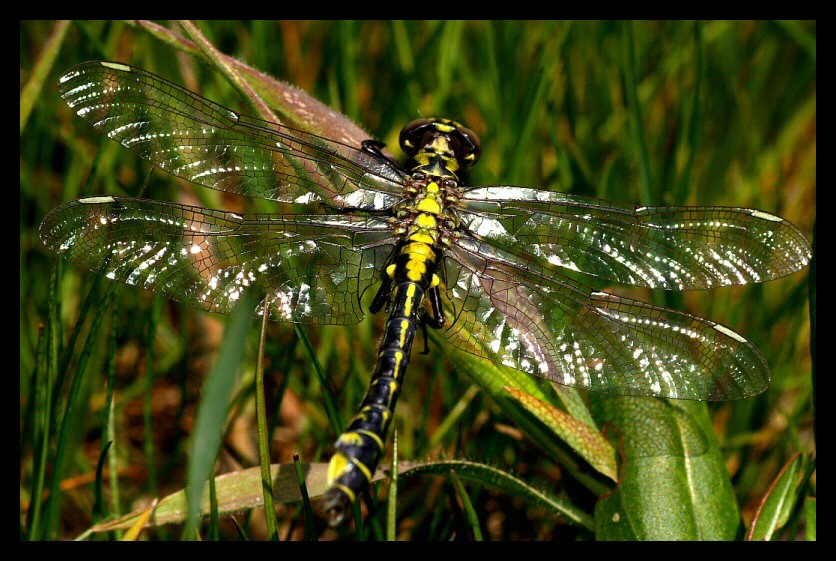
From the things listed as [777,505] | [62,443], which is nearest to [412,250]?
[62,443]

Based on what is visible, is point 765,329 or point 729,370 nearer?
point 729,370

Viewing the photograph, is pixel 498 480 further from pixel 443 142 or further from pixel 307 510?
pixel 443 142

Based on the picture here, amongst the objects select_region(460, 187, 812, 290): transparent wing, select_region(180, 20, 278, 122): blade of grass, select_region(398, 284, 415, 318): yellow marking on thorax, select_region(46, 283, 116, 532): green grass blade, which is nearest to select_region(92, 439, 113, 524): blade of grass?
select_region(46, 283, 116, 532): green grass blade

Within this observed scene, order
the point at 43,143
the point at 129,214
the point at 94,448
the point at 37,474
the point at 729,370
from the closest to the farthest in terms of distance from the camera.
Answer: the point at 37,474 → the point at 729,370 → the point at 129,214 → the point at 94,448 → the point at 43,143

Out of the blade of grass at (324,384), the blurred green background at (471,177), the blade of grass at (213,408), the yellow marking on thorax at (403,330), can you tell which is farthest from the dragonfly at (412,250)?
the blade of grass at (213,408)

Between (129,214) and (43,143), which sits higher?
(43,143)

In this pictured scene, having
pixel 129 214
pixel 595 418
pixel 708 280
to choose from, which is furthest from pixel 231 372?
pixel 708 280
